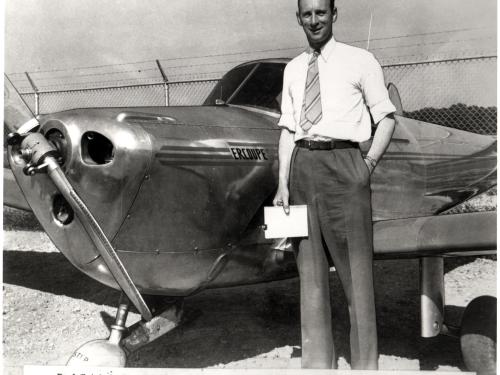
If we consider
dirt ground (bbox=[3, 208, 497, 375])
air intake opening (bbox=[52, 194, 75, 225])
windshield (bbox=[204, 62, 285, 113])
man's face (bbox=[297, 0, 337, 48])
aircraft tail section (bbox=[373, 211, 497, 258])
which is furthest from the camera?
dirt ground (bbox=[3, 208, 497, 375])

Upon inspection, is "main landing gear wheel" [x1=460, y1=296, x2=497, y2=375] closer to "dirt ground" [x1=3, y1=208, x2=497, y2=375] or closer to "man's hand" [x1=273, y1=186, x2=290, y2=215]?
"dirt ground" [x1=3, y1=208, x2=497, y2=375]

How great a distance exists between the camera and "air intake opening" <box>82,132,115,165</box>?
97.0 inches

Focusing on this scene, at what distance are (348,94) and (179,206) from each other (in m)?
0.98

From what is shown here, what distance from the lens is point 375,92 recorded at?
2393 millimetres

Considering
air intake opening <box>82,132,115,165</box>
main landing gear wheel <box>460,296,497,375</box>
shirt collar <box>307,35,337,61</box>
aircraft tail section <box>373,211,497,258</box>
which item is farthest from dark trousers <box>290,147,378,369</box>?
main landing gear wheel <box>460,296,497,375</box>

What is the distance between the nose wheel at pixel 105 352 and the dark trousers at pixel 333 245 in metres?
1.19

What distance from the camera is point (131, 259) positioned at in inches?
105

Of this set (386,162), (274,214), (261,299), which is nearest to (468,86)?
(386,162)

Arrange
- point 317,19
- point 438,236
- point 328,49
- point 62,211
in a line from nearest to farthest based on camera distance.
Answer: point 317,19 → point 328,49 → point 62,211 → point 438,236

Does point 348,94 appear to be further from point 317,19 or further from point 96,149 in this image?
point 96,149

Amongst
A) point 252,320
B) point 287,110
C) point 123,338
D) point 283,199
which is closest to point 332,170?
point 283,199

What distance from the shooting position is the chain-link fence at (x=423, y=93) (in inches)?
144

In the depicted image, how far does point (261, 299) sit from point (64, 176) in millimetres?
2750

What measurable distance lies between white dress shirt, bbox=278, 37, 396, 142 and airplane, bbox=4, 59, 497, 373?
581 millimetres
